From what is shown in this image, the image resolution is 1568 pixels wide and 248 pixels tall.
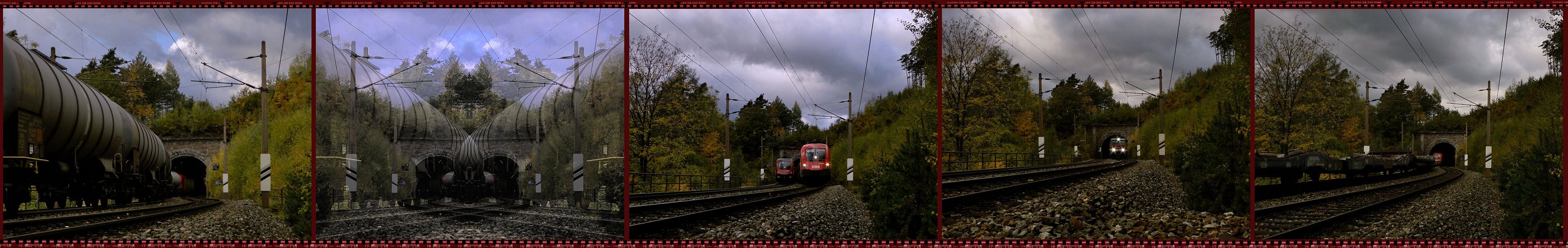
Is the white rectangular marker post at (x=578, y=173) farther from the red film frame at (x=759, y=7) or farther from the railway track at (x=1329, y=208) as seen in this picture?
the railway track at (x=1329, y=208)

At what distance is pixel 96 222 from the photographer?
465cm

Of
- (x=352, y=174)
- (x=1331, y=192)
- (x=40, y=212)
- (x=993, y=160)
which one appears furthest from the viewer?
(x=352, y=174)

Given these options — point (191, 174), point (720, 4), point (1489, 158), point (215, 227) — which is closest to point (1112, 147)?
point (1489, 158)

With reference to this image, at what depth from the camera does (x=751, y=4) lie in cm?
413

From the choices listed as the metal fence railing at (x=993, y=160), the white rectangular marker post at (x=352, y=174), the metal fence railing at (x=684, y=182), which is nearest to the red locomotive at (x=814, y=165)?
the metal fence railing at (x=684, y=182)

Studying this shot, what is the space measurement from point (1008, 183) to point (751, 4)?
9.53 ft

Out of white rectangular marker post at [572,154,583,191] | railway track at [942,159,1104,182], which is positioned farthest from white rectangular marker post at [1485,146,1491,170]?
white rectangular marker post at [572,154,583,191]

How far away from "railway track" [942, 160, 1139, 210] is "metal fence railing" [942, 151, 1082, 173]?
82 mm

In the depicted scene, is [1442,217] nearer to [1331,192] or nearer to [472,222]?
[1331,192]

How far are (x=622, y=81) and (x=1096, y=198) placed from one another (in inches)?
167

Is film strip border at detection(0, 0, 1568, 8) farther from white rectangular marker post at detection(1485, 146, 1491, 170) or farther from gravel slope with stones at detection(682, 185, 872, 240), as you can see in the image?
gravel slope with stones at detection(682, 185, 872, 240)

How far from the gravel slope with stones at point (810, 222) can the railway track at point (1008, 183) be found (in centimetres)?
76

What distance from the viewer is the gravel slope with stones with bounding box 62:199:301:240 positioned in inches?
182

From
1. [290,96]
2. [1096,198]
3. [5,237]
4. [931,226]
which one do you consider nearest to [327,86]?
[290,96]
